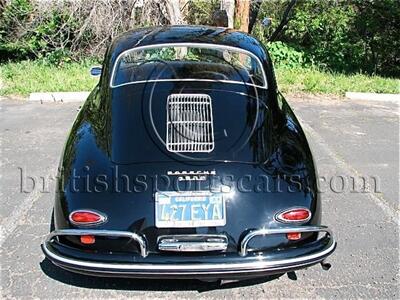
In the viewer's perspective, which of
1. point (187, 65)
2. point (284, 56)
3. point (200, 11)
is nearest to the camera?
point (187, 65)

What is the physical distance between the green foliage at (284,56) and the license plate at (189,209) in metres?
8.15

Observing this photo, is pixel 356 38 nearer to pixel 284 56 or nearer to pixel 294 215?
pixel 284 56

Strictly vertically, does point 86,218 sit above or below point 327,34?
below

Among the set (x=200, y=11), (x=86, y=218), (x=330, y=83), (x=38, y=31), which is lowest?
(x=330, y=83)

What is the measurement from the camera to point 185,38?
3.96 m

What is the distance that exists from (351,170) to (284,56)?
588 centimetres

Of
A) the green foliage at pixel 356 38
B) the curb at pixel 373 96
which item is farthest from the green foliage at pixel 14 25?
the curb at pixel 373 96

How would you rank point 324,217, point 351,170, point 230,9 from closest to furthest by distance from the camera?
point 324,217 < point 351,170 < point 230,9

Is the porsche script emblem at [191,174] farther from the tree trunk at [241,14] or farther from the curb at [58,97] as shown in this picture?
the tree trunk at [241,14]

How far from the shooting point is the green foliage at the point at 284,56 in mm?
10359

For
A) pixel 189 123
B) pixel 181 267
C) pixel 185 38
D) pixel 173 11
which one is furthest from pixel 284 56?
pixel 181 267

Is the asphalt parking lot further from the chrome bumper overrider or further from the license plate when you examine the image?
the license plate

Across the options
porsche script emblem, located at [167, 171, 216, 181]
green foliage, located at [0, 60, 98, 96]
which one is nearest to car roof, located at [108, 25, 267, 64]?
porsche script emblem, located at [167, 171, 216, 181]

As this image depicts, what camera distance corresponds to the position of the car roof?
392 centimetres
